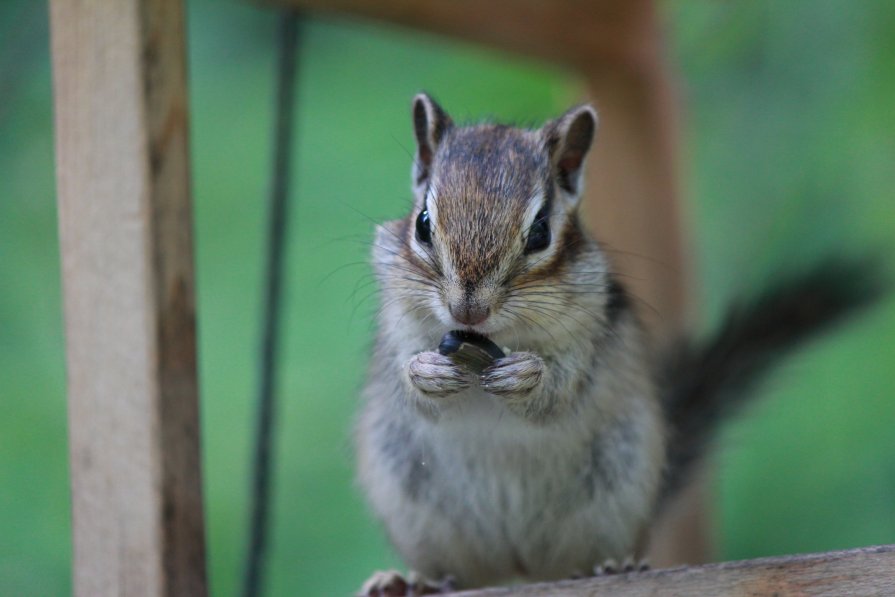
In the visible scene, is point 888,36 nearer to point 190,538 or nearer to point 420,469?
point 420,469

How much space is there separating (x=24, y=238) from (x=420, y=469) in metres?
1.74

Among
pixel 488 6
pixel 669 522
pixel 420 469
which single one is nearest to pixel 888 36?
pixel 488 6

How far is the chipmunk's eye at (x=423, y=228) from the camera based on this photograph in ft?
5.53

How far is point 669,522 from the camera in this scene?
2.51 metres

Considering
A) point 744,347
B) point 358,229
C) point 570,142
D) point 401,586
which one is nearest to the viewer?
point 570,142

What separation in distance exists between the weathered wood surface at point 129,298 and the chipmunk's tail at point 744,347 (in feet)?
3.31

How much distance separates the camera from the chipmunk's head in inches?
61.4

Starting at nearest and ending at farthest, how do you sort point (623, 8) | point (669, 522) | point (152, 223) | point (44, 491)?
point (152, 223) → point (669, 522) → point (623, 8) → point (44, 491)

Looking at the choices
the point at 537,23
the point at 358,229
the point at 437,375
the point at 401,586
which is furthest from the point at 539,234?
the point at 358,229

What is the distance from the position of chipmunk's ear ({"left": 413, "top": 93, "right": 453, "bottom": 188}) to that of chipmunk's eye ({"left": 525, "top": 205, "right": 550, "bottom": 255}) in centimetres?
24

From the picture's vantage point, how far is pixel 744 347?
2264 millimetres

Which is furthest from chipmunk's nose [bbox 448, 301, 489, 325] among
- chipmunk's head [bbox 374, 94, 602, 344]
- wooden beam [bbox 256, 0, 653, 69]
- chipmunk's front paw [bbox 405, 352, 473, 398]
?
wooden beam [bbox 256, 0, 653, 69]

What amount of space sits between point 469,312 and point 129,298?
458 millimetres

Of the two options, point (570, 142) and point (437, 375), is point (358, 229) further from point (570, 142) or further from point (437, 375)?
point (437, 375)
